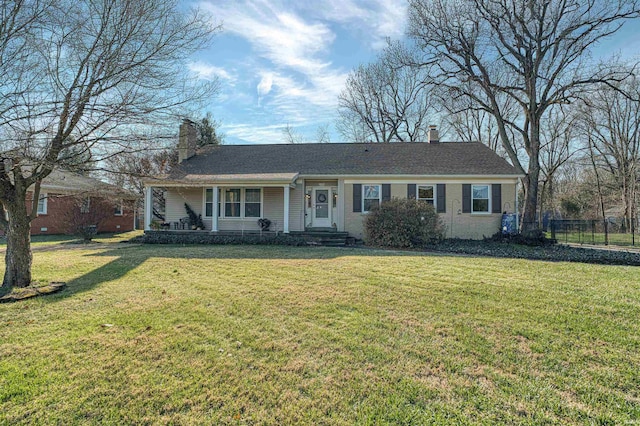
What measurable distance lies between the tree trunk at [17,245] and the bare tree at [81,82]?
0.02 meters

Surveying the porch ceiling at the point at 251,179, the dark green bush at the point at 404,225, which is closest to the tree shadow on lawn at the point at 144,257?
the dark green bush at the point at 404,225

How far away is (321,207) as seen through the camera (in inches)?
619

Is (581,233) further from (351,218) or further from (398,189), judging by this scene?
(351,218)

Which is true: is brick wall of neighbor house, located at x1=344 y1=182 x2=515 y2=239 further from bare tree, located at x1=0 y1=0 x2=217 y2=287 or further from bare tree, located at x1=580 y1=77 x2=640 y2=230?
bare tree, located at x1=580 y1=77 x2=640 y2=230

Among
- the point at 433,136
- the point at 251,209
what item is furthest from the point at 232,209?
the point at 433,136

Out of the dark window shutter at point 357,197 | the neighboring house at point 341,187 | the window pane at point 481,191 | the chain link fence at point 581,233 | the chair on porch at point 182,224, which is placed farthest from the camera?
the chair on porch at point 182,224

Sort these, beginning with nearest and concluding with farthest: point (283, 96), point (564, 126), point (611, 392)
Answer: point (611, 392) → point (283, 96) → point (564, 126)

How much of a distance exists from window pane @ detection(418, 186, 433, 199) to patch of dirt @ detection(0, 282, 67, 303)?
12896 mm

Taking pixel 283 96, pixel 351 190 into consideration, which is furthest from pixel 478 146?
pixel 283 96

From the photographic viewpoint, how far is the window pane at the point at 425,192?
14.8m

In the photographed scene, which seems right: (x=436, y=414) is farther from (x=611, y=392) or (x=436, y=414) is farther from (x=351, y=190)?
(x=351, y=190)

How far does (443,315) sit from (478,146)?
14976 mm

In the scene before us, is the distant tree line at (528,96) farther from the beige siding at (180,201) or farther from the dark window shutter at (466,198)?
the beige siding at (180,201)

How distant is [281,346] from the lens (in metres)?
3.46
